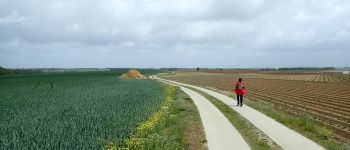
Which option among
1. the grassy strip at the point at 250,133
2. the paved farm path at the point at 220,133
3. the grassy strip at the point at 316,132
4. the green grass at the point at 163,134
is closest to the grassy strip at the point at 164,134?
the green grass at the point at 163,134

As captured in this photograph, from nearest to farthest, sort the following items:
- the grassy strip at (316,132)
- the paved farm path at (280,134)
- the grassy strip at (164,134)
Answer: the grassy strip at (164,134) → the paved farm path at (280,134) → the grassy strip at (316,132)

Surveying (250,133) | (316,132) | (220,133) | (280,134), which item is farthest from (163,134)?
(316,132)

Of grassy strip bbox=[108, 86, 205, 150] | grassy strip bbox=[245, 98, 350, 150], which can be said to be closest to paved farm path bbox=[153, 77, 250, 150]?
grassy strip bbox=[108, 86, 205, 150]

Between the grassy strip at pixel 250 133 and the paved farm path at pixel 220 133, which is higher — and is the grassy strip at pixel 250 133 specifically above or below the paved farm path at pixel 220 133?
below

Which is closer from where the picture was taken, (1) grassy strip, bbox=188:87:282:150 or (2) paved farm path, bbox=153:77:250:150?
(2) paved farm path, bbox=153:77:250:150

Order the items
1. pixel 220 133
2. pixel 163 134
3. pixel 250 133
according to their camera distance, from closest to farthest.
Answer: pixel 163 134
pixel 220 133
pixel 250 133

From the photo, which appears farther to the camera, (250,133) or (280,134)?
(250,133)

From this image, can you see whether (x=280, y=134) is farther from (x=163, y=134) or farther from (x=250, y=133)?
(x=163, y=134)

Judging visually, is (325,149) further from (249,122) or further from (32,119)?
(32,119)

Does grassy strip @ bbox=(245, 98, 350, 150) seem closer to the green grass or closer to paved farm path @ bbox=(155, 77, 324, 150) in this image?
paved farm path @ bbox=(155, 77, 324, 150)

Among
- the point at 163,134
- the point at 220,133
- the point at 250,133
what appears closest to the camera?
the point at 163,134

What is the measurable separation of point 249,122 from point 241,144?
17.9ft

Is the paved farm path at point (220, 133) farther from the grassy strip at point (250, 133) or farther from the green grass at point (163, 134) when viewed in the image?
the green grass at point (163, 134)

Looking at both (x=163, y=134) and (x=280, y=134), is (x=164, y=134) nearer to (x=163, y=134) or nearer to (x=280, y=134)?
(x=163, y=134)
